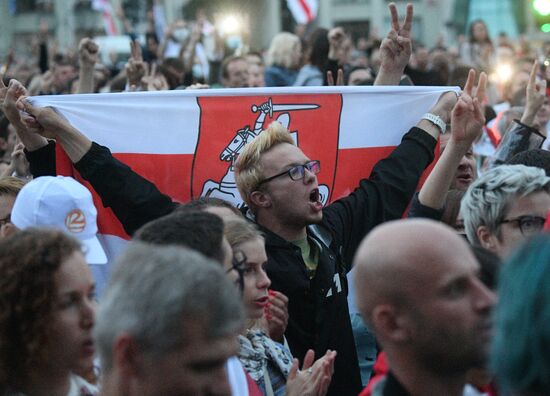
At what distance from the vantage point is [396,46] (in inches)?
202

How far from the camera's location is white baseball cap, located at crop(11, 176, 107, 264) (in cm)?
365

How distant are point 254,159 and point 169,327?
2270mm

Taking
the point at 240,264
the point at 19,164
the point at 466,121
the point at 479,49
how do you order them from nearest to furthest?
the point at 240,264, the point at 466,121, the point at 19,164, the point at 479,49

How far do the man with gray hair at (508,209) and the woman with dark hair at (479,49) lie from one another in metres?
10.2

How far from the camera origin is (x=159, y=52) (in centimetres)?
1414

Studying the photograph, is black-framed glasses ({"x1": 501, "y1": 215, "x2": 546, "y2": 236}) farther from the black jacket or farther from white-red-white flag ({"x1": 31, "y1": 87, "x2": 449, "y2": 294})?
white-red-white flag ({"x1": 31, "y1": 87, "x2": 449, "y2": 294})

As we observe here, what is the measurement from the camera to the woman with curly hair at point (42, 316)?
2525 millimetres

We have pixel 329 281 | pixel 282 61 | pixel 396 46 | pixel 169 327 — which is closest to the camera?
pixel 169 327

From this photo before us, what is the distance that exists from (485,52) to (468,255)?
12.3 m

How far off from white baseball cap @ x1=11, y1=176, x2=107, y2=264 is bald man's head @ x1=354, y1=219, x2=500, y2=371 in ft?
4.95

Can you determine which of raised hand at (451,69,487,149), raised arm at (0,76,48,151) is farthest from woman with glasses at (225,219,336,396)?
raised arm at (0,76,48,151)

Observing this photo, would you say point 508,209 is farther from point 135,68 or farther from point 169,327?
point 135,68

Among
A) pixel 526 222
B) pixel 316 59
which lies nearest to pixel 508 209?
pixel 526 222

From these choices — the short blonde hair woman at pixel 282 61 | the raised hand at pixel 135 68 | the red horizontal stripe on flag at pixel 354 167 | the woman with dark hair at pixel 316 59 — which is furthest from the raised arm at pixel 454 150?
the short blonde hair woman at pixel 282 61
